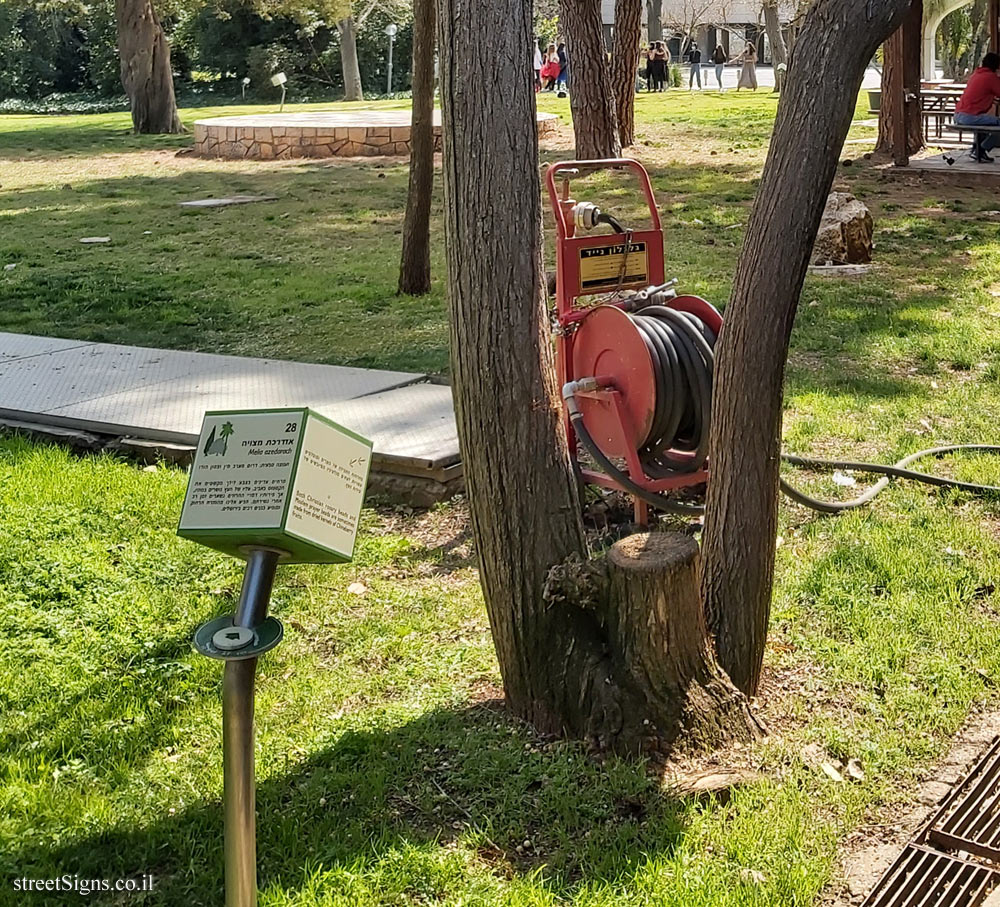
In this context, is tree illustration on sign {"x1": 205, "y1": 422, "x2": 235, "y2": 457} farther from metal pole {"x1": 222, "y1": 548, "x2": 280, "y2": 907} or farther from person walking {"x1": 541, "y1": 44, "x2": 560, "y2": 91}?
person walking {"x1": 541, "y1": 44, "x2": 560, "y2": 91}

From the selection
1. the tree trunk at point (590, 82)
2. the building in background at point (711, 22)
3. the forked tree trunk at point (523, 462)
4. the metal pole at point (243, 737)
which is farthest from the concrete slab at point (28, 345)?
the building in background at point (711, 22)

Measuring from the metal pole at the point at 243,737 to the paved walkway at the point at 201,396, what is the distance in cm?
318

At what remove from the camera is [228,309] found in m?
9.28

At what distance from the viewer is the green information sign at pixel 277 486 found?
2.13 metres

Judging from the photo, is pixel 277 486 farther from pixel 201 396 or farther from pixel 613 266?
pixel 201 396

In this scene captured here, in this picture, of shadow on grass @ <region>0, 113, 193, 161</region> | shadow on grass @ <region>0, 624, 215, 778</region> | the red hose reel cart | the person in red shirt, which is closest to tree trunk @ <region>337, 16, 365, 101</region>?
shadow on grass @ <region>0, 113, 193, 161</region>

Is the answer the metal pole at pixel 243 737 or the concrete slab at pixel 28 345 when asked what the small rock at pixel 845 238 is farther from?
the metal pole at pixel 243 737

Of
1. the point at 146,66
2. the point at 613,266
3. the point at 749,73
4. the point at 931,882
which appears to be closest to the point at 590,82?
the point at 613,266

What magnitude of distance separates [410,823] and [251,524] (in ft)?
4.21

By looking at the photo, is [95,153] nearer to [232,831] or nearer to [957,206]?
[957,206]

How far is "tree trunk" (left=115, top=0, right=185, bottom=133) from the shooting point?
24.2 meters

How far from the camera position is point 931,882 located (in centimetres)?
295

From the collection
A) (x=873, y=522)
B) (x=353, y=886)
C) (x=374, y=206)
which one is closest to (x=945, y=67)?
(x=374, y=206)

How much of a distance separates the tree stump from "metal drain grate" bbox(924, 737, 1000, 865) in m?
0.55
